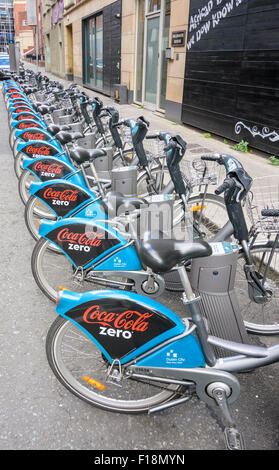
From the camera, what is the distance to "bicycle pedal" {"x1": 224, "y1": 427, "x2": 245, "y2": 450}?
187 centimetres

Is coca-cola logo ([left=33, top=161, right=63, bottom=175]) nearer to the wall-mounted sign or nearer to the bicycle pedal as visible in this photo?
the bicycle pedal

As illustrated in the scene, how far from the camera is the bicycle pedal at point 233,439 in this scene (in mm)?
1870

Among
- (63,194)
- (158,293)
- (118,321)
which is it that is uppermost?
(63,194)

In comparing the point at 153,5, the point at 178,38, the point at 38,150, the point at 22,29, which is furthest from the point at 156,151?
the point at 22,29

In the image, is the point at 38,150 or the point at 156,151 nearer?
the point at 156,151

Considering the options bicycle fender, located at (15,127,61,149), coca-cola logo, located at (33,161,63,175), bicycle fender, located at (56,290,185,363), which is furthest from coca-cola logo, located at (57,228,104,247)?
bicycle fender, located at (15,127,61,149)

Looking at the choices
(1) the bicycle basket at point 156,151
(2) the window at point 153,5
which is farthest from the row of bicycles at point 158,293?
(2) the window at point 153,5

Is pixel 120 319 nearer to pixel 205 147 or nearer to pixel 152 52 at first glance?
pixel 205 147

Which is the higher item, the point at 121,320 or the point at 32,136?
the point at 32,136

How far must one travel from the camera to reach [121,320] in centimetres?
198

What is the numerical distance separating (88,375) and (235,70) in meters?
7.44

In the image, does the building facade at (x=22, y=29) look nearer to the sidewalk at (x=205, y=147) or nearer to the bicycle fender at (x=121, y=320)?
the sidewalk at (x=205, y=147)

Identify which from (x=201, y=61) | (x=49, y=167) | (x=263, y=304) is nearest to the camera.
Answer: (x=263, y=304)

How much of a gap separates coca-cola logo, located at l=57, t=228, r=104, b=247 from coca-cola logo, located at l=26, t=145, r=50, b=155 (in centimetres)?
258
